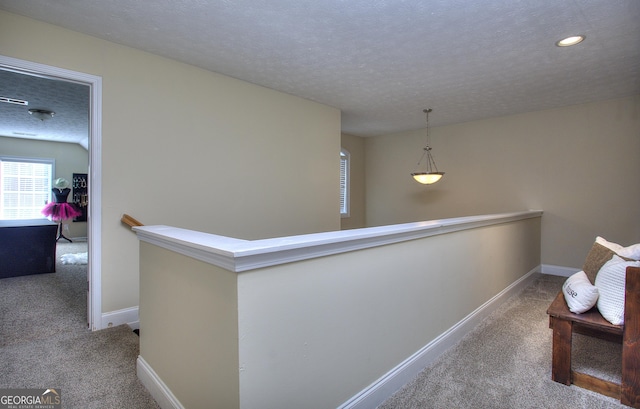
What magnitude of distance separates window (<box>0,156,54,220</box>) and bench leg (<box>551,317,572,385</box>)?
959 cm

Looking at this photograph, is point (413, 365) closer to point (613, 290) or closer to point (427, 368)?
point (427, 368)

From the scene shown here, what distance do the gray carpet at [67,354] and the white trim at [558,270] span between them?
205 inches

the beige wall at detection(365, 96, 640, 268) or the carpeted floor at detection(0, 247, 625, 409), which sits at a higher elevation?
the beige wall at detection(365, 96, 640, 268)

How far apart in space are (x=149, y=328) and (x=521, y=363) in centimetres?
242

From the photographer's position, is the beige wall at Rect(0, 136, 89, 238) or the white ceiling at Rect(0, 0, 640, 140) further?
the beige wall at Rect(0, 136, 89, 238)

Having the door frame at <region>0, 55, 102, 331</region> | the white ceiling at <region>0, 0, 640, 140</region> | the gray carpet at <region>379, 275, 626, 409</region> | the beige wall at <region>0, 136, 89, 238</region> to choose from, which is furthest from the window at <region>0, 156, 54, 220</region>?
the gray carpet at <region>379, 275, 626, 409</region>

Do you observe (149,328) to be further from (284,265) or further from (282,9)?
(282,9)

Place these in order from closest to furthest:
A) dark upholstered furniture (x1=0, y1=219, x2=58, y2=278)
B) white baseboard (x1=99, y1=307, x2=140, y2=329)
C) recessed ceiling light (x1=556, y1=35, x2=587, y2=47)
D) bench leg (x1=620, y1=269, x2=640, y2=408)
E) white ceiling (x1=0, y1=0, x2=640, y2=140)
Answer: bench leg (x1=620, y1=269, x2=640, y2=408) → white ceiling (x1=0, y1=0, x2=640, y2=140) → recessed ceiling light (x1=556, y1=35, x2=587, y2=47) → white baseboard (x1=99, y1=307, x2=140, y2=329) → dark upholstered furniture (x1=0, y1=219, x2=58, y2=278)

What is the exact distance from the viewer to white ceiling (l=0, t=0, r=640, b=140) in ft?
6.91

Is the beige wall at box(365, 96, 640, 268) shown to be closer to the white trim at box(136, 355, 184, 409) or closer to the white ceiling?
the white ceiling

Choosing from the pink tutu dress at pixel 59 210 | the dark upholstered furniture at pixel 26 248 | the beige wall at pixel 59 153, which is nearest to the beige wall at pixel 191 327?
the dark upholstered furniture at pixel 26 248

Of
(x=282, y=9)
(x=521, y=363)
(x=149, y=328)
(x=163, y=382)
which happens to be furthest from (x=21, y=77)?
(x=521, y=363)

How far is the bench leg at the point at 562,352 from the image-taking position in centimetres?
184

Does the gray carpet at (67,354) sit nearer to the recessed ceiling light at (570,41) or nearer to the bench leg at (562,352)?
the bench leg at (562,352)
